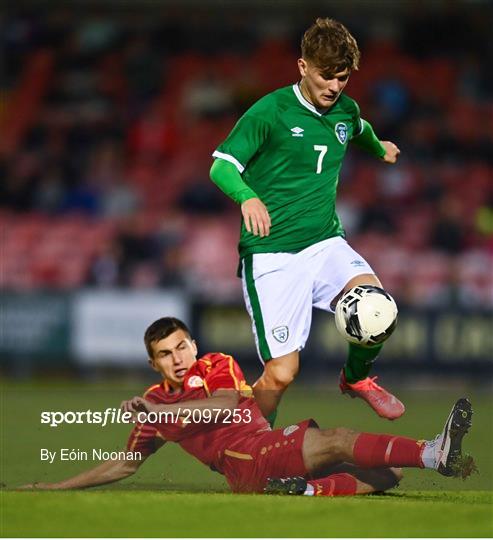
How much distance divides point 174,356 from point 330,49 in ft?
5.58

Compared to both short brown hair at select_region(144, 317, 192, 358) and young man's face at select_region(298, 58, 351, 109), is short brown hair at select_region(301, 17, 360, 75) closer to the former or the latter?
young man's face at select_region(298, 58, 351, 109)

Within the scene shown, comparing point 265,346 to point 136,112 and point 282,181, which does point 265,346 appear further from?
point 136,112

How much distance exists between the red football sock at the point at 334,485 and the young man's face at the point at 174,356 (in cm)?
85

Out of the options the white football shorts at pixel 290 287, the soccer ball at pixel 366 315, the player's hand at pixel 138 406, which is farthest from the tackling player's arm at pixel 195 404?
the soccer ball at pixel 366 315

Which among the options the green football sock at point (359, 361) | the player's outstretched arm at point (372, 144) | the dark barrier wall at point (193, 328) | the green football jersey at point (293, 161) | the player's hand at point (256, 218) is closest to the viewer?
Answer: the player's hand at point (256, 218)

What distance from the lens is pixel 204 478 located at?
6547mm

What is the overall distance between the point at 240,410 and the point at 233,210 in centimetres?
1090

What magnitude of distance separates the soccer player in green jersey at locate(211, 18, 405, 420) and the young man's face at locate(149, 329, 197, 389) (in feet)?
1.28

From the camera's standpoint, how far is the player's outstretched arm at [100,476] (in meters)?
6.28

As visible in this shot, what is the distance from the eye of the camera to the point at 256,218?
5961mm

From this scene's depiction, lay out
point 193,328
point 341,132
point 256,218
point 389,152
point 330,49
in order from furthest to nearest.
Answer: point 193,328 < point 389,152 < point 341,132 < point 330,49 < point 256,218

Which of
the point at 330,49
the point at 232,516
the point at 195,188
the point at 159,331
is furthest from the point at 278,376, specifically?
the point at 195,188

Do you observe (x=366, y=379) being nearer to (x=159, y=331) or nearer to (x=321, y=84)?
(x=159, y=331)

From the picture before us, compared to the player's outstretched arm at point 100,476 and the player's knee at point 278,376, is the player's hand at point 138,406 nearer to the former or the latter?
the player's outstretched arm at point 100,476
